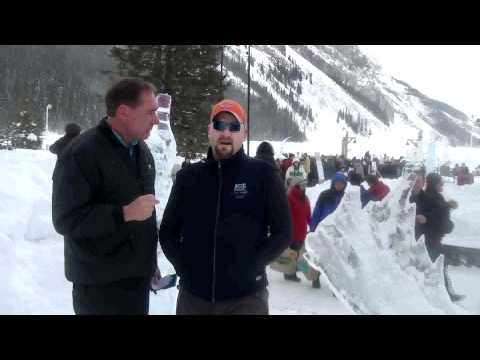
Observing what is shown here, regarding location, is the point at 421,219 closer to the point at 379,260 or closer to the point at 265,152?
the point at 379,260

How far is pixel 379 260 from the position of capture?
4.61 metres

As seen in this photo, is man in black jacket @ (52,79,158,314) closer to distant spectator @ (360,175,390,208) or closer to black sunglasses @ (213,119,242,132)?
black sunglasses @ (213,119,242,132)

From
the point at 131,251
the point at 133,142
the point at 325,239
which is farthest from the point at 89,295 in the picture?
the point at 325,239

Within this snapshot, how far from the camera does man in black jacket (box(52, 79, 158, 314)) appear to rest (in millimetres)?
1870

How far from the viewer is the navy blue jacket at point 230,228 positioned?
203 cm

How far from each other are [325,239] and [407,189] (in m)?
1.36

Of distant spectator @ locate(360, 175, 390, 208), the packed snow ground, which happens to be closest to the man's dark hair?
the packed snow ground

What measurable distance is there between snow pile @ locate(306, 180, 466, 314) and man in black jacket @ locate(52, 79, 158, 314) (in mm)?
2782

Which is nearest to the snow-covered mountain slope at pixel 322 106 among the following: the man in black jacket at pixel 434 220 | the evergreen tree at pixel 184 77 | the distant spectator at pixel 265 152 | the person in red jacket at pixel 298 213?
the evergreen tree at pixel 184 77

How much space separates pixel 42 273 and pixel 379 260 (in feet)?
11.8

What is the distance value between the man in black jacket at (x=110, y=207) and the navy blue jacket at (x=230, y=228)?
20 centimetres

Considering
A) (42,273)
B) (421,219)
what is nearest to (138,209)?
(42,273)

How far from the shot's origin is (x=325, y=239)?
4859mm

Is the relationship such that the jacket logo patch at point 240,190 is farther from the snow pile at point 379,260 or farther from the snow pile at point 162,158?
the snow pile at point 162,158
